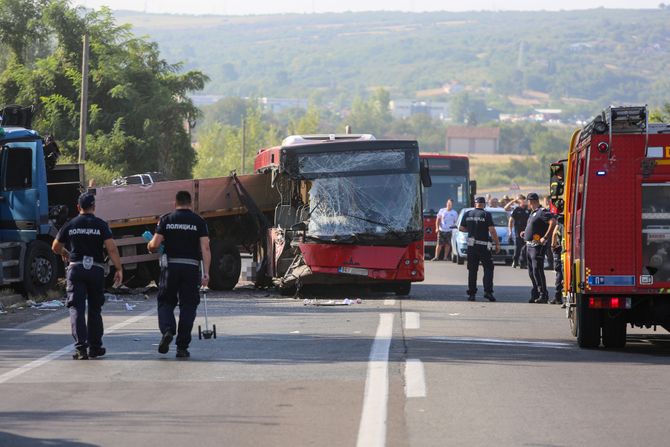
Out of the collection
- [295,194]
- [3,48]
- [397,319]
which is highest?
[3,48]

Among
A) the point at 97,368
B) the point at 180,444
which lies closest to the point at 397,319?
the point at 97,368

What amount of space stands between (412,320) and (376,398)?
793cm

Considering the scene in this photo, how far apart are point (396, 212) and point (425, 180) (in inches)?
31.2

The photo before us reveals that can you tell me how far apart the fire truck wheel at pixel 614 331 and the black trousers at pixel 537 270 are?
316 inches

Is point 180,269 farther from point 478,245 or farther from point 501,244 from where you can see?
point 501,244

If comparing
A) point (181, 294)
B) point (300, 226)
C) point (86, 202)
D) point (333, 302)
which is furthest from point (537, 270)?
point (86, 202)

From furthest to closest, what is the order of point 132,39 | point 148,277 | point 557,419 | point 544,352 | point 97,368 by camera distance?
1. point 132,39
2. point 148,277
3. point 544,352
4. point 97,368
5. point 557,419

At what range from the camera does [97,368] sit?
43.7 feet

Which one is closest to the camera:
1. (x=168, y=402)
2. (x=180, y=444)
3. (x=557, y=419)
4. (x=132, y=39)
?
(x=180, y=444)

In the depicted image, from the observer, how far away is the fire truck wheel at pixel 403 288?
2417 cm

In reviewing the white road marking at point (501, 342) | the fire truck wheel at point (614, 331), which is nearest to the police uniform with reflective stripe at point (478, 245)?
the white road marking at point (501, 342)

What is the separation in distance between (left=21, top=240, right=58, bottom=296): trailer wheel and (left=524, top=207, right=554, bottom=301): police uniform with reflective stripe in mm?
8014

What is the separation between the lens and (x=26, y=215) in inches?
916

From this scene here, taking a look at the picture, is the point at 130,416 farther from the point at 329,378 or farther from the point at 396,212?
the point at 396,212
